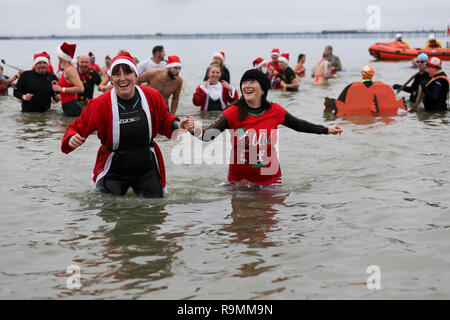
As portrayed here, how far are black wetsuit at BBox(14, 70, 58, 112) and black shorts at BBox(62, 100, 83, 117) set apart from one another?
3.97 ft

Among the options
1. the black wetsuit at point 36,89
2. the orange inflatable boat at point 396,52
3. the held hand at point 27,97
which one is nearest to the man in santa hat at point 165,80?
the black wetsuit at point 36,89

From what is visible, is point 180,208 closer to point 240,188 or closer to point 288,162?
point 240,188

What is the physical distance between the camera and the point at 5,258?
4812 millimetres

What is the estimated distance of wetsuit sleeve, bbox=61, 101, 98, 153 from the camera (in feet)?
18.0

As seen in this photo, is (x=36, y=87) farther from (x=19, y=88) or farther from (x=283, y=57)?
(x=283, y=57)

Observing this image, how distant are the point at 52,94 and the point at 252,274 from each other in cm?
1137

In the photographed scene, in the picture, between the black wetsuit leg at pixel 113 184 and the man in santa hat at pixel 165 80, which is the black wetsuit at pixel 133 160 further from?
the man in santa hat at pixel 165 80

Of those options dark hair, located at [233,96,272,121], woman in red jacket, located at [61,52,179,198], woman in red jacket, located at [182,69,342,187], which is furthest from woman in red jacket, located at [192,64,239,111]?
woman in red jacket, located at [61,52,179,198]

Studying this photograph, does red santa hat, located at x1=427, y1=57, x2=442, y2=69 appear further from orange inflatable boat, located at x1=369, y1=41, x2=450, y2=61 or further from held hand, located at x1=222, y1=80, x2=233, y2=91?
orange inflatable boat, located at x1=369, y1=41, x2=450, y2=61

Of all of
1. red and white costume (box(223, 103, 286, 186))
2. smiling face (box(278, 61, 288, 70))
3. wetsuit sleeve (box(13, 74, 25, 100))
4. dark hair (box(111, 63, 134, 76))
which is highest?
smiling face (box(278, 61, 288, 70))

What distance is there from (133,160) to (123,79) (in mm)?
876

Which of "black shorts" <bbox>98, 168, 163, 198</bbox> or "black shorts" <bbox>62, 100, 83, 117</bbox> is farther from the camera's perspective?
"black shorts" <bbox>62, 100, 83, 117</bbox>

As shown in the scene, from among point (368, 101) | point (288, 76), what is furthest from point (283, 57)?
point (368, 101)
